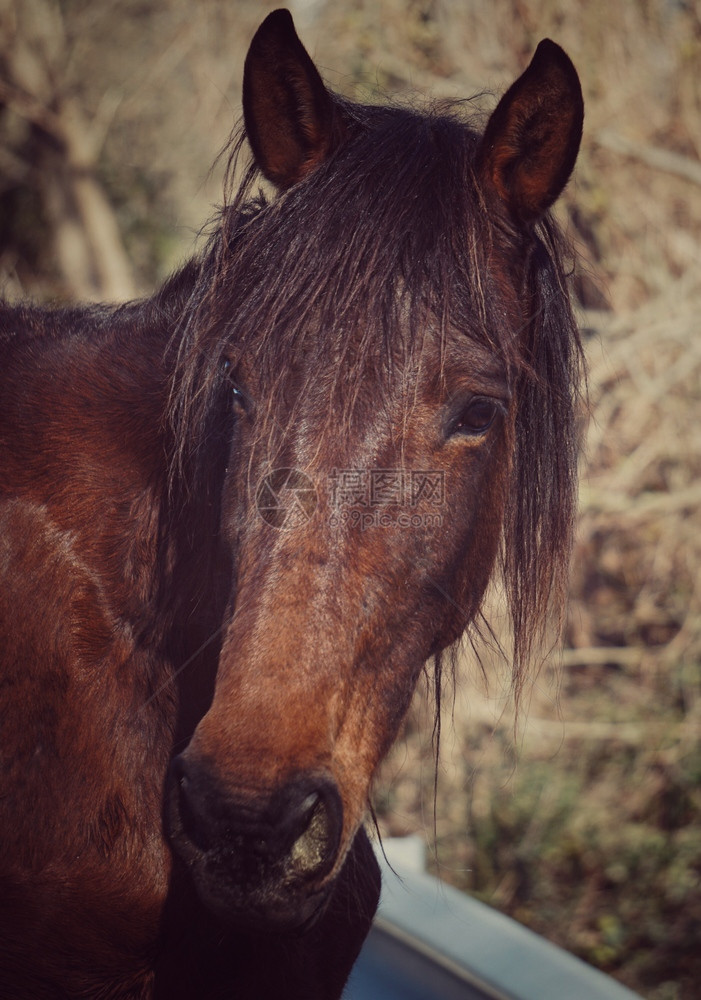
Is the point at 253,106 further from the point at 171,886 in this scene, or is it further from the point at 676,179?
the point at 676,179

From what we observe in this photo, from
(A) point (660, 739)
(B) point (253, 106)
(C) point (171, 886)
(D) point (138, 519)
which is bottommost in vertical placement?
(A) point (660, 739)

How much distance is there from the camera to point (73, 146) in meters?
8.19

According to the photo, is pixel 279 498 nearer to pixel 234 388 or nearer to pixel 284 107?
pixel 234 388

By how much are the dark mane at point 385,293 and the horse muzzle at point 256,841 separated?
0.61 meters

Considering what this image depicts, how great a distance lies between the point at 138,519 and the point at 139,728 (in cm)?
43

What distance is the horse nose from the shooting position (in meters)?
1.14

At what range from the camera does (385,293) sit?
1507 mm

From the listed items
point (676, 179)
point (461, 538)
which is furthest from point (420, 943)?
point (676, 179)

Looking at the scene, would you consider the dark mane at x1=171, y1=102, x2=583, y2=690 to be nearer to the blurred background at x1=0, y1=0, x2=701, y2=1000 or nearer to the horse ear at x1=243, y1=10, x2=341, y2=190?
the horse ear at x1=243, y1=10, x2=341, y2=190

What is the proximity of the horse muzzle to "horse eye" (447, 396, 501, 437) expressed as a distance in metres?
0.67

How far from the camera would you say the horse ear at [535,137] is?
159 centimetres

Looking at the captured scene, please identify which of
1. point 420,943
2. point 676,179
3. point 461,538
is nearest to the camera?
point 461,538

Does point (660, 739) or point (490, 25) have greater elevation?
point (490, 25)

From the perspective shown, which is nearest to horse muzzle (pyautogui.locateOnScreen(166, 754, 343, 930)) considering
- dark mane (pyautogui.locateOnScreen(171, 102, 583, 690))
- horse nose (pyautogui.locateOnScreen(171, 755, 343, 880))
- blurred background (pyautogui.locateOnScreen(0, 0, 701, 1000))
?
horse nose (pyautogui.locateOnScreen(171, 755, 343, 880))
